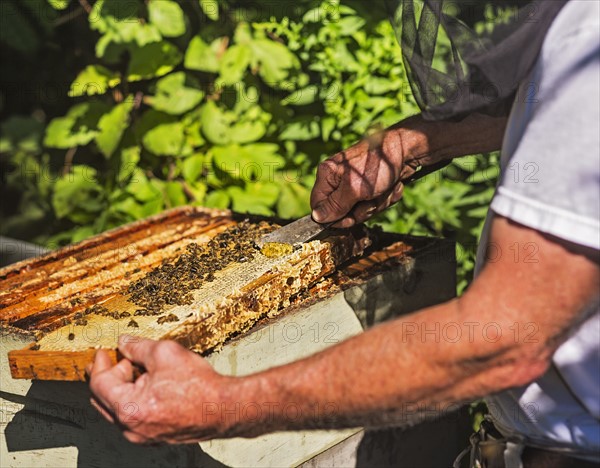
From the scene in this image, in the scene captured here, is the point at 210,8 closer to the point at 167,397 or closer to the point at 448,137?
the point at 448,137

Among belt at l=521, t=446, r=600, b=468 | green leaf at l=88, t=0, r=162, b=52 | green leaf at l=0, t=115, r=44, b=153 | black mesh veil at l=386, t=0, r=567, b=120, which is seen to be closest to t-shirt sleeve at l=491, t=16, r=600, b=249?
black mesh veil at l=386, t=0, r=567, b=120

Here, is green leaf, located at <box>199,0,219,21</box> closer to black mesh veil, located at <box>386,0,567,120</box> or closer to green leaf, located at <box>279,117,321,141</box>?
green leaf, located at <box>279,117,321,141</box>

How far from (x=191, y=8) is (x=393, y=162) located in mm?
2086

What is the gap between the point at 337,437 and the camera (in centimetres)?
223

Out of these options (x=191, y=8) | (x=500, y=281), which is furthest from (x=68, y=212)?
(x=500, y=281)

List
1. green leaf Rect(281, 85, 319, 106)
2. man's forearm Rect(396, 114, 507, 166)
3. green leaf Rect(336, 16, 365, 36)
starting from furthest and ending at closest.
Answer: green leaf Rect(281, 85, 319, 106) → green leaf Rect(336, 16, 365, 36) → man's forearm Rect(396, 114, 507, 166)

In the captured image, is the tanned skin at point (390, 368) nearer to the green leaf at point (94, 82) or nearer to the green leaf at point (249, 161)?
the green leaf at point (249, 161)

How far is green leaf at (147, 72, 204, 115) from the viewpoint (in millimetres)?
3674

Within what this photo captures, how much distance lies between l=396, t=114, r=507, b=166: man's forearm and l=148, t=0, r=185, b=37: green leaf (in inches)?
66.9

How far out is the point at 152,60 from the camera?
3656 millimetres

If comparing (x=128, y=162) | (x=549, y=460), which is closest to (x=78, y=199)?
(x=128, y=162)

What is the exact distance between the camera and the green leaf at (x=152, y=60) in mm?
3641

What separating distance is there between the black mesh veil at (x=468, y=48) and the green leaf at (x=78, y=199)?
2.45 metres

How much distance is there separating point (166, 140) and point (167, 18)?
1.80ft
